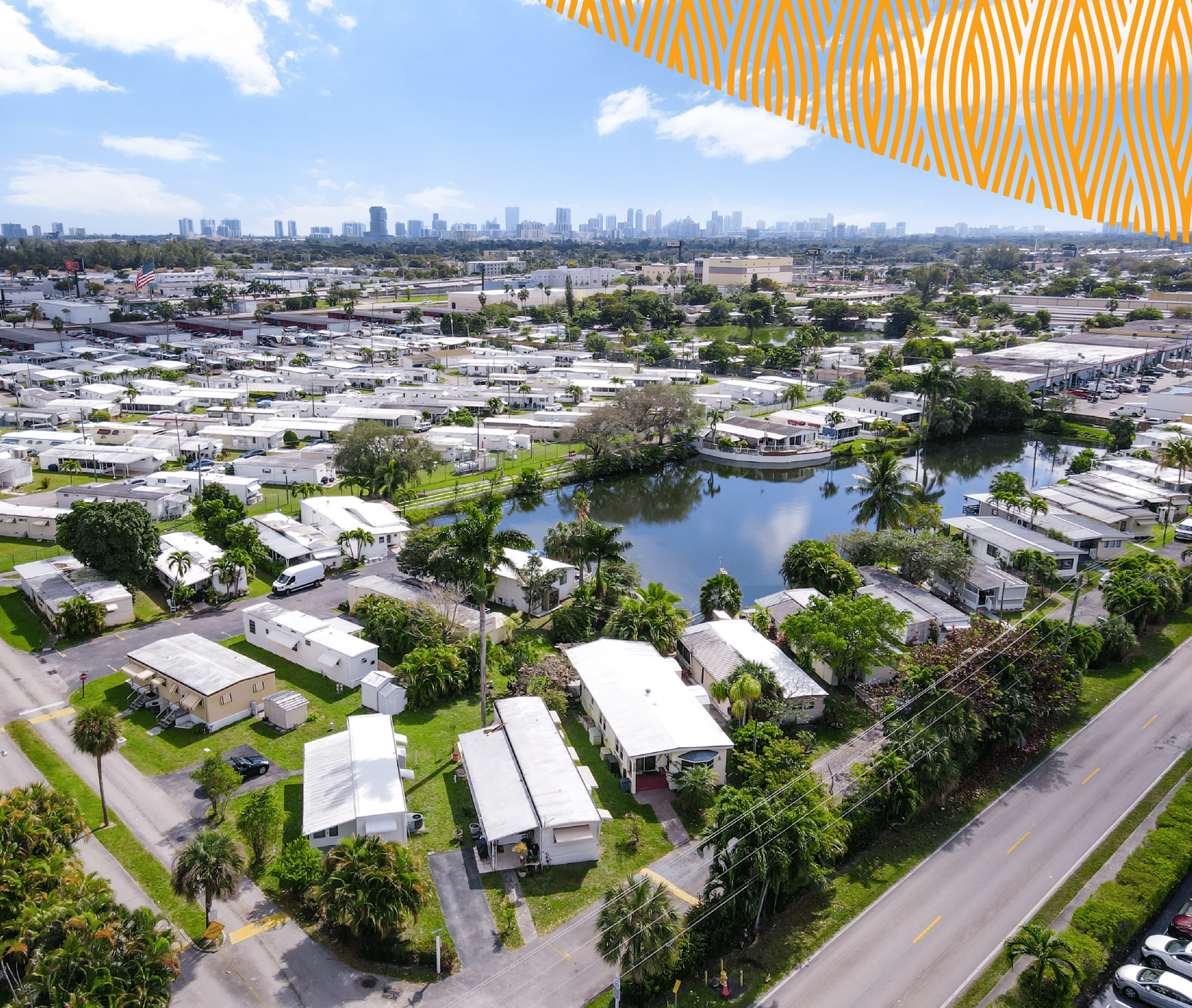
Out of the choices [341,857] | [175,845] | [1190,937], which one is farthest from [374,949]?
[1190,937]

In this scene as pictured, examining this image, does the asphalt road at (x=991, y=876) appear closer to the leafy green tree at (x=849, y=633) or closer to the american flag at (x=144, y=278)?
the leafy green tree at (x=849, y=633)

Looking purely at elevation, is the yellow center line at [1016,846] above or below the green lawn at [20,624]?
below

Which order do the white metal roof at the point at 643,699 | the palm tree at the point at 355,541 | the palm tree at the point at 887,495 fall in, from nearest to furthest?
1. the white metal roof at the point at 643,699
2. the palm tree at the point at 355,541
3. the palm tree at the point at 887,495

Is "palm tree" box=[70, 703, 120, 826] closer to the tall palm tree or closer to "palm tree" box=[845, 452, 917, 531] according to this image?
the tall palm tree

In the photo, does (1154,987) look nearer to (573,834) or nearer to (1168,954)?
(1168,954)

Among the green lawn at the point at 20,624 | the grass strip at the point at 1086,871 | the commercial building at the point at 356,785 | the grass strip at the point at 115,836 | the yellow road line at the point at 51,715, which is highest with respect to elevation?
the commercial building at the point at 356,785

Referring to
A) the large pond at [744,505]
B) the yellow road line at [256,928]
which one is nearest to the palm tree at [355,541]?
the large pond at [744,505]
